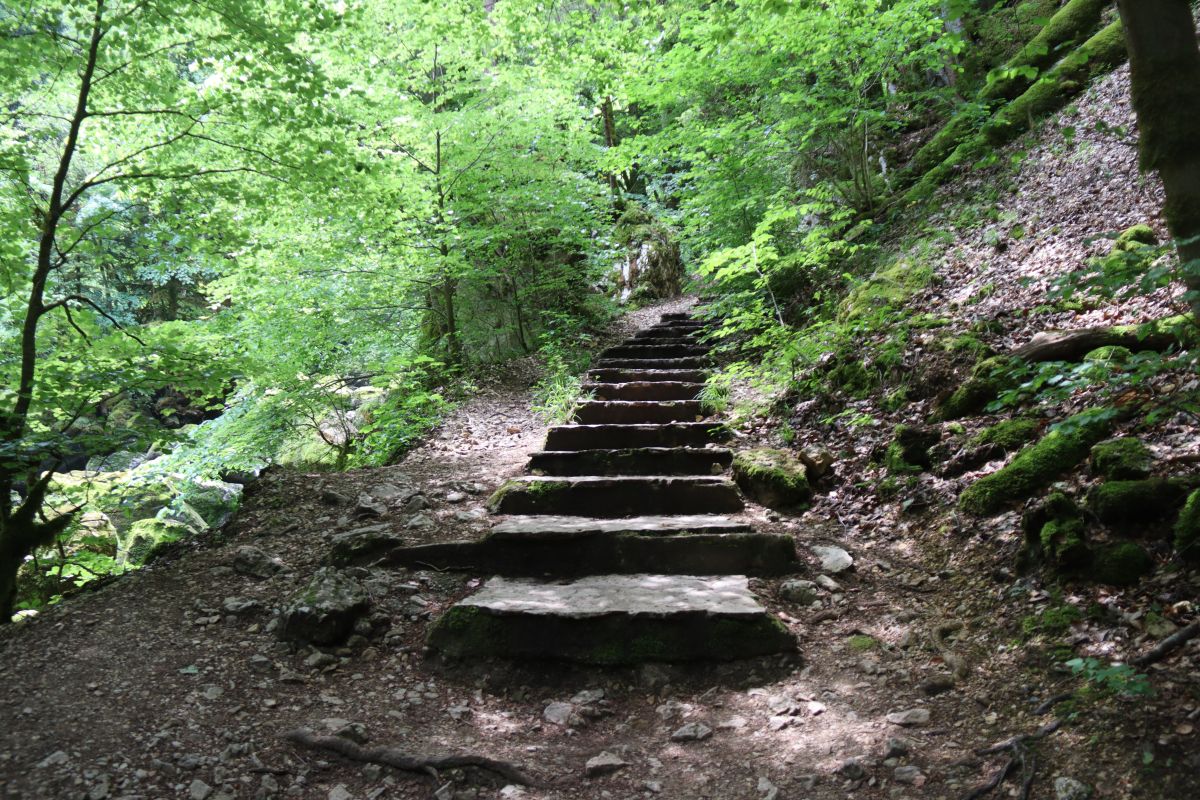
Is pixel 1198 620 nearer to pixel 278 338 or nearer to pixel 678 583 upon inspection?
pixel 678 583

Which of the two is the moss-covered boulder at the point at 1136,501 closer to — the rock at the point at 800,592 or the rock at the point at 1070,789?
the rock at the point at 1070,789

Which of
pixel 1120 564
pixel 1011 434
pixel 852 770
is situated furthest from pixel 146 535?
pixel 1120 564

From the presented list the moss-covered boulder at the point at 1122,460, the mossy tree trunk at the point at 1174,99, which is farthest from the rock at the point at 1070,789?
the mossy tree trunk at the point at 1174,99

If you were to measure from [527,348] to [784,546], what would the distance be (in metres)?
8.17

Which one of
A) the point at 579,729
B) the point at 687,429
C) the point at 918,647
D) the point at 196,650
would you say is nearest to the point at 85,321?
the point at 196,650

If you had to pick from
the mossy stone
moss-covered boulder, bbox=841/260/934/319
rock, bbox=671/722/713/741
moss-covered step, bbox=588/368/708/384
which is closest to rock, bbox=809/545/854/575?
rock, bbox=671/722/713/741

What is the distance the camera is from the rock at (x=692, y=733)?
2.97 m

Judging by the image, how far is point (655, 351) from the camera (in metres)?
9.93

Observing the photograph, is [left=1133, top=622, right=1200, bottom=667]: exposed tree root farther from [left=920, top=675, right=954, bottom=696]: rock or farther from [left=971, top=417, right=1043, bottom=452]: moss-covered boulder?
[left=971, top=417, right=1043, bottom=452]: moss-covered boulder

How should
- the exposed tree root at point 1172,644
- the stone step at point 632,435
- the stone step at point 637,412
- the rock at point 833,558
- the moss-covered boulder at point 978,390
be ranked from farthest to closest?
the stone step at point 637,412 → the stone step at point 632,435 → the moss-covered boulder at point 978,390 → the rock at point 833,558 → the exposed tree root at point 1172,644

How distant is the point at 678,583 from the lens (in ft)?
13.1

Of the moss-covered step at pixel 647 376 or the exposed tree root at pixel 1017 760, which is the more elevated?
the moss-covered step at pixel 647 376

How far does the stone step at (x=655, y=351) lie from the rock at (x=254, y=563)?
19.8ft

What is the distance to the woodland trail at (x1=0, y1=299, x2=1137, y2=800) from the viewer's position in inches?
101
